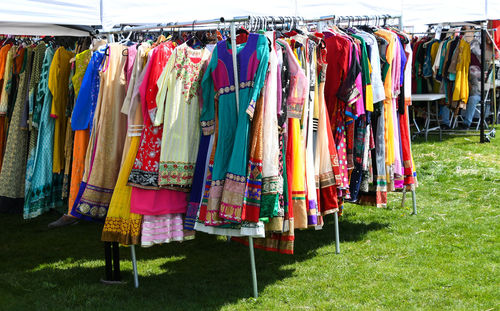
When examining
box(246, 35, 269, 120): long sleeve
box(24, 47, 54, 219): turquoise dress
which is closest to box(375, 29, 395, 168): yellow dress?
box(246, 35, 269, 120): long sleeve

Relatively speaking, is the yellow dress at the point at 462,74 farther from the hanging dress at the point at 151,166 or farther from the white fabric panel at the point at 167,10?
the hanging dress at the point at 151,166

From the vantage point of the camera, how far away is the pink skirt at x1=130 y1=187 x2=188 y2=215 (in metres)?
3.62

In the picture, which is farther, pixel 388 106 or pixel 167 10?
pixel 388 106

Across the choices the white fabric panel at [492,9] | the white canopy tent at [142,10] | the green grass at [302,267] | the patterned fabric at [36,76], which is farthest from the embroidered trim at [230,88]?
the white fabric panel at [492,9]

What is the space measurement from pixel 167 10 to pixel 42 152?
167 centimetres

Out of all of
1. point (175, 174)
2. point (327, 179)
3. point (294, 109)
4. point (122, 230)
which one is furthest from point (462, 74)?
point (122, 230)

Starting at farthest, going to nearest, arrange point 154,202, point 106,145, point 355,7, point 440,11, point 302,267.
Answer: point 440,11 < point 355,7 < point 302,267 < point 106,145 < point 154,202

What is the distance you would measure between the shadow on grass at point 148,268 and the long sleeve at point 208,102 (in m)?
1.11

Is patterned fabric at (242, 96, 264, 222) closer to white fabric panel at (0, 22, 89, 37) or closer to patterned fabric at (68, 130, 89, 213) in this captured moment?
patterned fabric at (68, 130, 89, 213)

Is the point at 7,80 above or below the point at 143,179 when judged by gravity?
above

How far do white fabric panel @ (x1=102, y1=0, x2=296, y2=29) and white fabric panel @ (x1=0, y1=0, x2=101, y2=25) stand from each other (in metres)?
0.08

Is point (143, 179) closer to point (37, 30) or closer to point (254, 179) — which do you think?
point (254, 179)

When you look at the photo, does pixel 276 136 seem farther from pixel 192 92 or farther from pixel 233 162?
pixel 192 92

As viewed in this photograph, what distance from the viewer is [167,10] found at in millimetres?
4086
